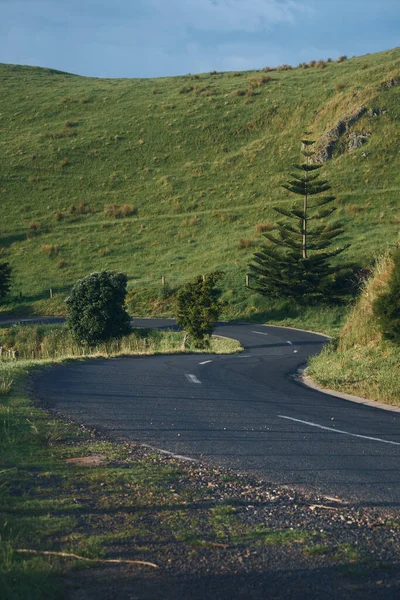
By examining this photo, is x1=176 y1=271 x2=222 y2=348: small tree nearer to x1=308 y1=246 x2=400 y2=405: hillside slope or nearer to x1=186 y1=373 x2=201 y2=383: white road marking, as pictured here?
x1=308 y1=246 x2=400 y2=405: hillside slope

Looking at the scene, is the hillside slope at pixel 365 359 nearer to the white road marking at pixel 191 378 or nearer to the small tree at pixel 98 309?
the white road marking at pixel 191 378

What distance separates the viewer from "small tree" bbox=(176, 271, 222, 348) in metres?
28.0

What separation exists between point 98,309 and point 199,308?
13.9ft

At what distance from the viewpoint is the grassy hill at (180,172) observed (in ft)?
165

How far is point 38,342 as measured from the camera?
31.3 meters

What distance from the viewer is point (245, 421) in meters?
9.26

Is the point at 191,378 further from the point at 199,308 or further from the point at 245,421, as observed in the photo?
the point at 199,308

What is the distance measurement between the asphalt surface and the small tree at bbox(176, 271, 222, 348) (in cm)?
Result: 1102

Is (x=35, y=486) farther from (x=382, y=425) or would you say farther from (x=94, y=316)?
(x=94, y=316)

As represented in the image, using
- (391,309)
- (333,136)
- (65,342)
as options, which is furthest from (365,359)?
(333,136)

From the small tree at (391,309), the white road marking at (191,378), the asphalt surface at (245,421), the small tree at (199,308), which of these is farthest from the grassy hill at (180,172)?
the small tree at (391,309)

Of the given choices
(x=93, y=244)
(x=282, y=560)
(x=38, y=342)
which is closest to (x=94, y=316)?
(x=38, y=342)

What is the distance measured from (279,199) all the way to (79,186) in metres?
20.3

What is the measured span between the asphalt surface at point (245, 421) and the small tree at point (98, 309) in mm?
11266
